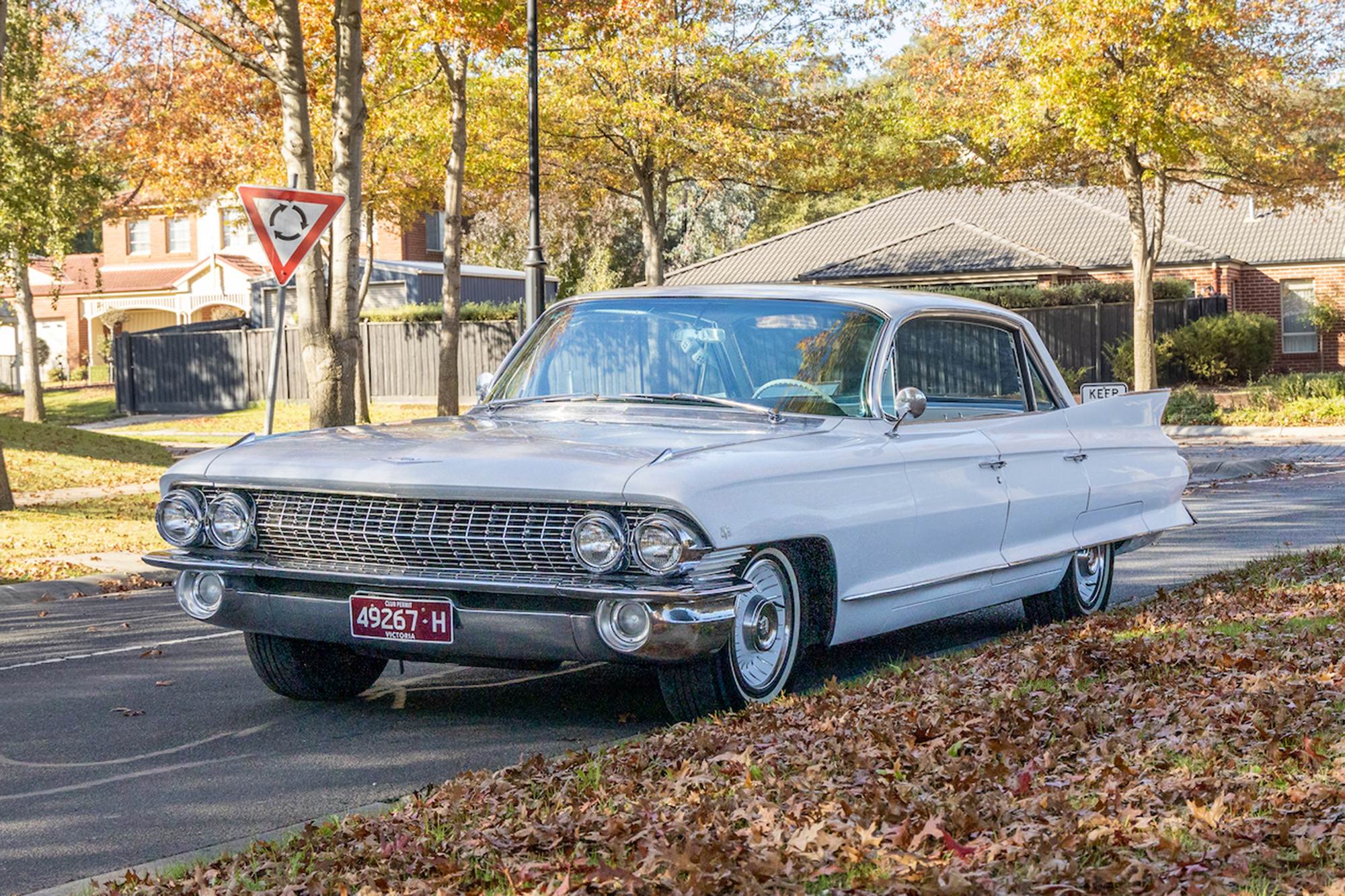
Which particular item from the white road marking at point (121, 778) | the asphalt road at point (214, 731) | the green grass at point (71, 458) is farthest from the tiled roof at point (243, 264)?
the white road marking at point (121, 778)

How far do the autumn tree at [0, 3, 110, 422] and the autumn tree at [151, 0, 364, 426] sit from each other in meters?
11.5

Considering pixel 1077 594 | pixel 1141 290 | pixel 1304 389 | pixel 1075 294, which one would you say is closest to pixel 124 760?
pixel 1077 594

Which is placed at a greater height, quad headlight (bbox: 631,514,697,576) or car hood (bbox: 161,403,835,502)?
car hood (bbox: 161,403,835,502)

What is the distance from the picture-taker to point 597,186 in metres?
31.6

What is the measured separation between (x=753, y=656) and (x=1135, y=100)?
2130cm

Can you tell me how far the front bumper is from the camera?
17.0 feet

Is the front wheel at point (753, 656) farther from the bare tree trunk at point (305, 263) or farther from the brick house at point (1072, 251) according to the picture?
the brick house at point (1072, 251)

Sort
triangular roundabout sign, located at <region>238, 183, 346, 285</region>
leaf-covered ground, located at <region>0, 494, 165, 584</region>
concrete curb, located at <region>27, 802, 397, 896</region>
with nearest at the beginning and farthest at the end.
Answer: concrete curb, located at <region>27, 802, 397, 896</region>, triangular roundabout sign, located at <region>238, 183, 346, 285</region>, leaf-covered ground, located at <region>0, 494, 165, 584</region>

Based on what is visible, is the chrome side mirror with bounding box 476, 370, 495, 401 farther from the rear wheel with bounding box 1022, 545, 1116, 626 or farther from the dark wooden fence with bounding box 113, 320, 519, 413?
the dark wooden fence with bounding box 113, 320, 519, 413

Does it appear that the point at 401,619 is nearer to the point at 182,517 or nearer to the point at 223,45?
the point at 182,517

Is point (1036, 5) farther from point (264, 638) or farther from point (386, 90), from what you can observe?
point (264, 638)

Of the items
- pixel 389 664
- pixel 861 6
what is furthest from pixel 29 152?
pixel 389 664

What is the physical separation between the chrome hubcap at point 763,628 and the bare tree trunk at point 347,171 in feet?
29.9

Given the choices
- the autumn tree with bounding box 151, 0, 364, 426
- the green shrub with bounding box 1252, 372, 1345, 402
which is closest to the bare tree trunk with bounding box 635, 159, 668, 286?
the green shrub with bounding box 1252, 372, 1345, 402
